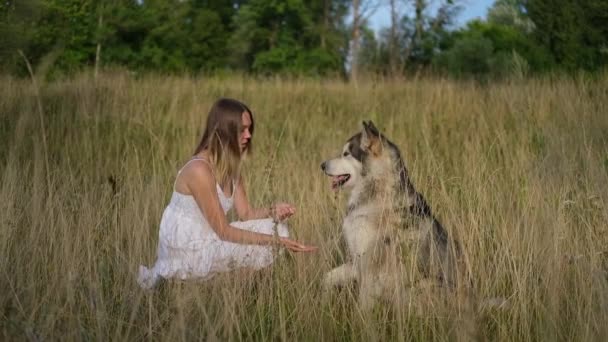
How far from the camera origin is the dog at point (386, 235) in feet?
10.9

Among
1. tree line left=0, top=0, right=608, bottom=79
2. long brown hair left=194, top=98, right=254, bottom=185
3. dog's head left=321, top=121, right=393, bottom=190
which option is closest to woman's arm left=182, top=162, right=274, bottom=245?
long brown hair left=194, top=98, right=254, bottom=185

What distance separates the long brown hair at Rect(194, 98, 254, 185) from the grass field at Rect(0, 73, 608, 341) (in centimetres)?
42

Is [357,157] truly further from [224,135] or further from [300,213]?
[224,135]

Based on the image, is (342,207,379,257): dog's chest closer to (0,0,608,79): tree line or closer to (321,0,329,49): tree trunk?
(0,0,608,79): tree line

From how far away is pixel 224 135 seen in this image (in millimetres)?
3932

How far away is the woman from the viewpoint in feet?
11.8

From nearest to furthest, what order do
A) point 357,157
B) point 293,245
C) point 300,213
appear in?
1. point 293,245
2. point 357,157
3. point 300,213

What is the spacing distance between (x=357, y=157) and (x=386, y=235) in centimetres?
77

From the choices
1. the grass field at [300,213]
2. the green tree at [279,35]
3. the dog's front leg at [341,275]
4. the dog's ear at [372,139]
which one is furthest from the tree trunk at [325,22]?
the dog's front leg at [341,275]

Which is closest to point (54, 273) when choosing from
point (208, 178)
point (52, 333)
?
point (52, 333)

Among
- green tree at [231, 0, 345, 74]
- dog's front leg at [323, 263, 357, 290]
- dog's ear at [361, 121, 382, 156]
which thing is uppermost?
green tree at [231, 0, 345, 74]

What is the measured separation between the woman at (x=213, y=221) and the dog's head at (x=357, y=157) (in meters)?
0.56

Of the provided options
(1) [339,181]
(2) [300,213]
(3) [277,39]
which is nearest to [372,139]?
(1) [339,181]

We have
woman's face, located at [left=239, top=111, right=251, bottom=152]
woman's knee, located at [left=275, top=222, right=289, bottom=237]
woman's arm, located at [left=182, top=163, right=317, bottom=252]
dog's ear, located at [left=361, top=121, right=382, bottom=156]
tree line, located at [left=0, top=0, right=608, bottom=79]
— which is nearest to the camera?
woman's arm, located at [left=182, top=163, right=317, bottom=252]
